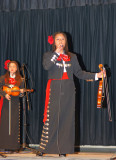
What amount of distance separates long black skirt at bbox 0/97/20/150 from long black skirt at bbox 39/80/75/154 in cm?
81

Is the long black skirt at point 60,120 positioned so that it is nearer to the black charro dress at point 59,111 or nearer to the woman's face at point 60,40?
the black charro dress at point 59,111

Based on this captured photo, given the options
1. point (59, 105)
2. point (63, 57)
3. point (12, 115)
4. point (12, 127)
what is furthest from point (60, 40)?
point (12, 127)

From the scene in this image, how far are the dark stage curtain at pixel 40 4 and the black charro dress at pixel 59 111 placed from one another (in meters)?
1.94

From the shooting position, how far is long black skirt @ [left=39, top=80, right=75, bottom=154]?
3553 millimetres

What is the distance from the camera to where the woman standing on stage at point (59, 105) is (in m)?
3.55

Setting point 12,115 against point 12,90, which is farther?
point 12,115

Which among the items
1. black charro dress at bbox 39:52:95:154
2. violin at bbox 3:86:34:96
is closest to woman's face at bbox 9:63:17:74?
violin at bbox 3:86:34:96

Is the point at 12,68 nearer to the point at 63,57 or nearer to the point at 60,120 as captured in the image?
the point at 63,57

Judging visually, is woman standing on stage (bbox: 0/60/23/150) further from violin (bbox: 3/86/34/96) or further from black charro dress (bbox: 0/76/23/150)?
violin (bbox: 3/86/34/96)

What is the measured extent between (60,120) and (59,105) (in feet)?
0.68

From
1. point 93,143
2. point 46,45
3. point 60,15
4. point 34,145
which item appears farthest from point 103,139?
point 60,15

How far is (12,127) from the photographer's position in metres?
4.27

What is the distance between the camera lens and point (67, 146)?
3.56 m

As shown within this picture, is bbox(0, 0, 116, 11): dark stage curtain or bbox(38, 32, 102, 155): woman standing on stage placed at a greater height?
bbox(0, 0, 116, 11): dark stage curtain
